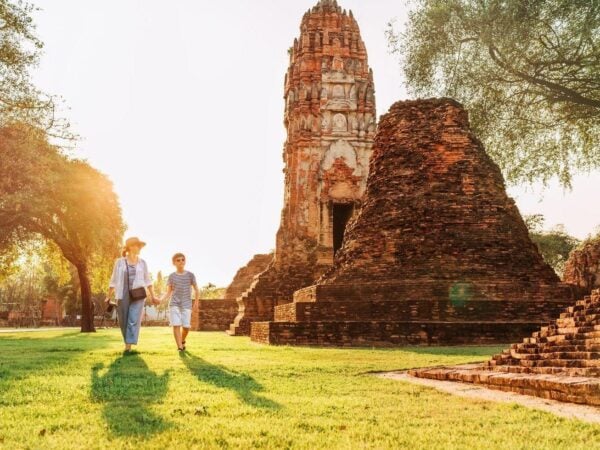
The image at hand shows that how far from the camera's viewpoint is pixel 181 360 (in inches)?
308

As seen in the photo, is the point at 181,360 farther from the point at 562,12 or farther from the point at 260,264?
the point at 260,264

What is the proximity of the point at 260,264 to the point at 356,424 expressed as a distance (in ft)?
83.9

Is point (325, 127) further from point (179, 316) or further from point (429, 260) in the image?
point (179, 316)

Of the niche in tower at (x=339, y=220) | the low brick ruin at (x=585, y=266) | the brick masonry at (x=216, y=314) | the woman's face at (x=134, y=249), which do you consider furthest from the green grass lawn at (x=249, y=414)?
the niche in tower at (x=339, y=220)

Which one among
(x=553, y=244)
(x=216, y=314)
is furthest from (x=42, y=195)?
(x=553, y=244)

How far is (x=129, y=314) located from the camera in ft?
27.2

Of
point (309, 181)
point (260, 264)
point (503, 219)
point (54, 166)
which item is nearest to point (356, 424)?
point (503, 219)

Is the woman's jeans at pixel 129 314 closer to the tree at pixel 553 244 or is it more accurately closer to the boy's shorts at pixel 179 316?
the boy's shorts at pixel 179 316

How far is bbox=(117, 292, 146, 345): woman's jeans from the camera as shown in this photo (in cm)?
825

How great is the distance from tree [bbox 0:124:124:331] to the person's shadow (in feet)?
43.0

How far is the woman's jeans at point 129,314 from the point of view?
8250 mm

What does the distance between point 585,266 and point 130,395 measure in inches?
655

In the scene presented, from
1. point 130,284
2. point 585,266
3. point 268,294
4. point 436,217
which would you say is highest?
point 436,217

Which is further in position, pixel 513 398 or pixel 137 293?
pixel 137 293
